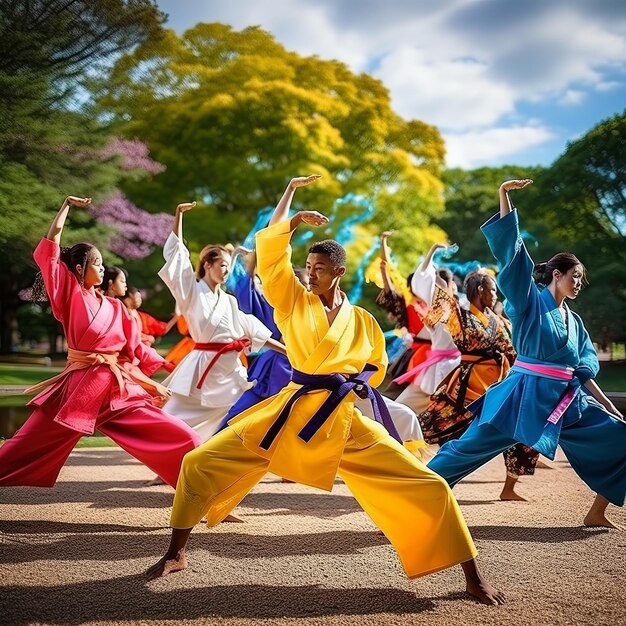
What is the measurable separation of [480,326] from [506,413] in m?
1.62

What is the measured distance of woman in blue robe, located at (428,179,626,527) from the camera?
4.04m

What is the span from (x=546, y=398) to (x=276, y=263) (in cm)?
190

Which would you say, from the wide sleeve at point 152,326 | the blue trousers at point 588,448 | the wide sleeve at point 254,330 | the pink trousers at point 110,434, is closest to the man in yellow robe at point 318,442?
the pink trousers at point 110,434

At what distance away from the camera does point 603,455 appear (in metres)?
4.26

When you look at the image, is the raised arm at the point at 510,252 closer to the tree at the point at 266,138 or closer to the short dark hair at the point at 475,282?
the short dark hair at the point at 475,282

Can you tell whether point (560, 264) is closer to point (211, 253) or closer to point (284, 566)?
point (284, 566)

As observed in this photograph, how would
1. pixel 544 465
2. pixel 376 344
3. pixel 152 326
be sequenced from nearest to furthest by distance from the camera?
pixel 376 344 < pixel 544 465 < pixel 152 326

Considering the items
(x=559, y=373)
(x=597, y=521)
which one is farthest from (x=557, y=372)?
(x=597, y=521)

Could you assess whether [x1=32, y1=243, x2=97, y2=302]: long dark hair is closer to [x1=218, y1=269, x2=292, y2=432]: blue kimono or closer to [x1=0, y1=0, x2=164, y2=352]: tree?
[x1=218, y1=269, x2=292, y2=432]: blue kimono

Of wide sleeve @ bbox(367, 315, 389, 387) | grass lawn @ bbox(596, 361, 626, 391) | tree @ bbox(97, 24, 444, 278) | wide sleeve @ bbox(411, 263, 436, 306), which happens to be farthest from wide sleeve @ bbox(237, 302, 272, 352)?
tree @ bbox(97, 24, 444, 278)

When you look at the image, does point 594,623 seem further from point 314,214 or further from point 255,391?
point 255,391

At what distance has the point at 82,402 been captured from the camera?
165 inches

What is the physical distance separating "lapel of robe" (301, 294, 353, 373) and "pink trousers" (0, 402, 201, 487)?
48.4 inches

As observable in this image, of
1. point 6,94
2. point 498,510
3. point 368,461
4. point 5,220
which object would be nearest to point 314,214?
point 368,461
